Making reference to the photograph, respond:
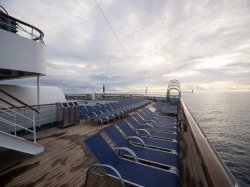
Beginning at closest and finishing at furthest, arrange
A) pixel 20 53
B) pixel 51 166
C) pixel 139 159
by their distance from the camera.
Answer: pixel 139 159
pixel 51 166
pixel 20 53

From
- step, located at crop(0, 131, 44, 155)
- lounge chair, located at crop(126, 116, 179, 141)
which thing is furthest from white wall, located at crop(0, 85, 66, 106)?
lounge chair, located at crop(126, 116, 179, 141)

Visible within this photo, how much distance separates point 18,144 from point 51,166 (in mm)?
888

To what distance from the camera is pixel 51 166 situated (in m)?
3.75

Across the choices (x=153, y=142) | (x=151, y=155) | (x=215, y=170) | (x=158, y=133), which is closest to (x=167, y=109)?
(x=158, y=133)

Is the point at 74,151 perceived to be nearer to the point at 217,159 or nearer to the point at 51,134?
the point at 51,134

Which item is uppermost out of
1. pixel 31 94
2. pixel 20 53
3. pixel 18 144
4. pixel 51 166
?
pixel 20 53

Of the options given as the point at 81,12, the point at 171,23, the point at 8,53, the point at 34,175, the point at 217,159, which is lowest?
the point at 34,175

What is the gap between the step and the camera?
3.53 meters

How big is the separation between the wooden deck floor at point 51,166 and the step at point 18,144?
0.56ft

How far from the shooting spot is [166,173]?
7.91 ft

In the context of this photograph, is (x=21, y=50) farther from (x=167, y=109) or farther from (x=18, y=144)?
(x=167, y=109)

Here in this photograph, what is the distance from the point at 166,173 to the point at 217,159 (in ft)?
3.78

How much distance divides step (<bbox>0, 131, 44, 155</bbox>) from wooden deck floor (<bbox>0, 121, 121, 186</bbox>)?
0.56 feet

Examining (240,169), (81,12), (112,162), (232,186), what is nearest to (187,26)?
(81,12)
